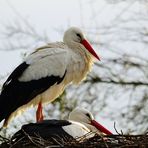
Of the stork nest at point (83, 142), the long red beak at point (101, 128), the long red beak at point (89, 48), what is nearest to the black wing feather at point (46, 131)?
the stork nest at point (83, 142)

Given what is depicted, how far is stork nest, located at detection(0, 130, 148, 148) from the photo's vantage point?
8.91m

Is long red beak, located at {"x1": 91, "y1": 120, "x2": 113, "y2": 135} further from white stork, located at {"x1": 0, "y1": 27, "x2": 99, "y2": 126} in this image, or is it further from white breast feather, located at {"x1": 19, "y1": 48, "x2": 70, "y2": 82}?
white breast feather, located at {"x1": 19, "y1": 48, "x2": 70, "y2": 82}

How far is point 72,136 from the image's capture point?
9789 millimetres

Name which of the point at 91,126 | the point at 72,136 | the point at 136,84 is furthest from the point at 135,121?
the point at 72,136

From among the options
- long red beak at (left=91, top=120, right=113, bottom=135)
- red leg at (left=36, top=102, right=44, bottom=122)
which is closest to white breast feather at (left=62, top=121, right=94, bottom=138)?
long red beak at (left=91, top=120, right=113, bottom=135)

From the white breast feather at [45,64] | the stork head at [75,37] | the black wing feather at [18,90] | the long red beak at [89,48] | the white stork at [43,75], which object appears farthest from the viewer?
the stork head at [75,37]

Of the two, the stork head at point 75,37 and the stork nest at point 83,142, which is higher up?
the stork head at point 75,37

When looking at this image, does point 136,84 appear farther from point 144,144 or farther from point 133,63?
point 144,144

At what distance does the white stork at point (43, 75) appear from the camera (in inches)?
495

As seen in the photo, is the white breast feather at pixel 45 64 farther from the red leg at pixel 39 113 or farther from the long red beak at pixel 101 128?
the long red beak at pixel 101 128

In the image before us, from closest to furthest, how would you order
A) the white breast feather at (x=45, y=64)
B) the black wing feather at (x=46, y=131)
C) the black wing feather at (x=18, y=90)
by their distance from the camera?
the black wing feather at (x=46, y=131) < the black wing feather at (x=18, y=90) < the white breast feather at (x=45, y=64)

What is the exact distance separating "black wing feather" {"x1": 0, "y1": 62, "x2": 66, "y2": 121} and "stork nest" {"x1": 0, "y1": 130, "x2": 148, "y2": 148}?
2919 mm

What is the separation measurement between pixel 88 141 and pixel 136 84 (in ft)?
23.0

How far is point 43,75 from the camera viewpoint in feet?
42.4
